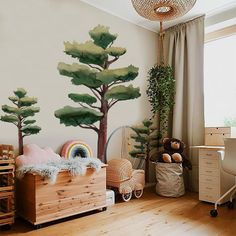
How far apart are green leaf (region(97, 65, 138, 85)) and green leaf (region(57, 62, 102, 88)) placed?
0.08m

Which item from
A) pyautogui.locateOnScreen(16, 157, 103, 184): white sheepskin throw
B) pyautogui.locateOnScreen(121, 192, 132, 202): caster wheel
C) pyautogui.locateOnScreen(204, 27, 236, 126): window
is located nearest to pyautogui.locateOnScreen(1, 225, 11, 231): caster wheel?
pyautogui.locateOnScreen(16, 157, 103, 184): white sheepskin throw

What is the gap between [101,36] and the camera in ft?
10.5

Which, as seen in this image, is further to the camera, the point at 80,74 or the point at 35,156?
the point at 80,74

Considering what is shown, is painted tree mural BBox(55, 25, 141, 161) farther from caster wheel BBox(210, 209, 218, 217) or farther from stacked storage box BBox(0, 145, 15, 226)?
caster wheel BBox(210, 209, 218, 217)

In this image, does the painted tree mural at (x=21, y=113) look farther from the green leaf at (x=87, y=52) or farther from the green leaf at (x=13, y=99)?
the green leaf at (x=87, y=52)

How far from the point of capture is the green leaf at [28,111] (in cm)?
260

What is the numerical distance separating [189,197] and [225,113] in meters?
1.22

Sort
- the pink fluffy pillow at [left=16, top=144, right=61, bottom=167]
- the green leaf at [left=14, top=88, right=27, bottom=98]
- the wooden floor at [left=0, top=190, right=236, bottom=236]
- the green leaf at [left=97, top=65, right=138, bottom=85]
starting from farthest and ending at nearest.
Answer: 1. the green leaf at [left=97, top=65, right=138, bottom=85]
2. the green leaf at [left=14, top=88, right=27, bottom=98]
3. the pink fluffy pillow at [left=16, top=144, right=61, bottom=167]
4. the wooden floor at [left=0, top=190, right=236, bottom=236]

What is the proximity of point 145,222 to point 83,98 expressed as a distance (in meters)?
1.55

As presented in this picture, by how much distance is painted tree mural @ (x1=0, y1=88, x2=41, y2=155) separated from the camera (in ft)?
8.29

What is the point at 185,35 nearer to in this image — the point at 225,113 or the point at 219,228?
the point at 225,113

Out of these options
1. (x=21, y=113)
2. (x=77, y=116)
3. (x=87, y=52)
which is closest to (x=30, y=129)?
(x=21, y=113)

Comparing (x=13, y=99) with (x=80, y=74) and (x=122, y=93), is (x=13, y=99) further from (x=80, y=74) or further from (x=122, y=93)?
(x=122, y=93)

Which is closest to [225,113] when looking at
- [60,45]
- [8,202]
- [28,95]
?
[60,45]
